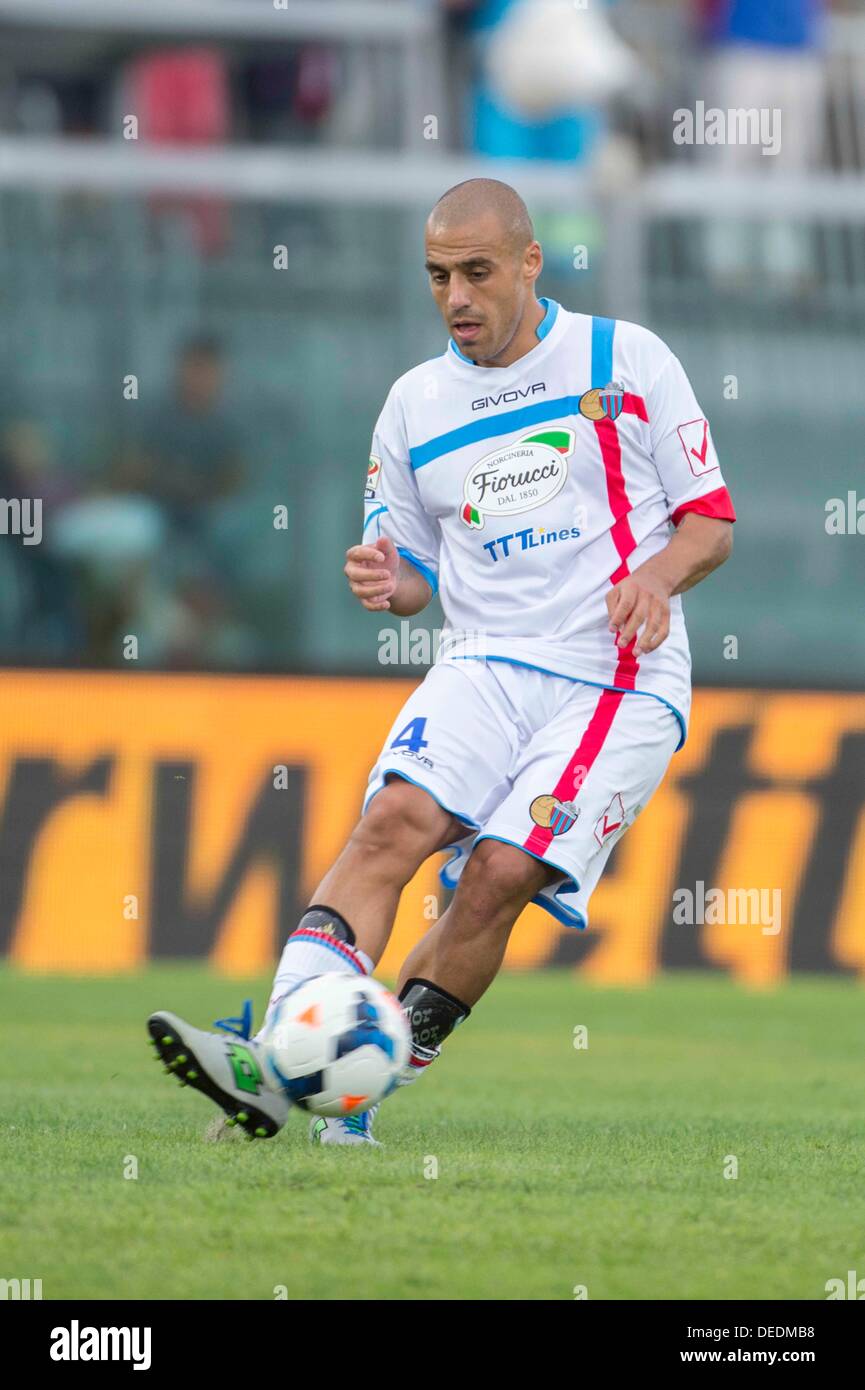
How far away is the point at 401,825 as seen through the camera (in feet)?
19.8

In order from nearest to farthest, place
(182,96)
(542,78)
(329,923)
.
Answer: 1. (329,923)
2. (542,78)
3. (182,96)

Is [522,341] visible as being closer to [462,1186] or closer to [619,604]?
[619,604]

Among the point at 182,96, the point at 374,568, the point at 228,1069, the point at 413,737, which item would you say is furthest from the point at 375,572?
the point at 182,96

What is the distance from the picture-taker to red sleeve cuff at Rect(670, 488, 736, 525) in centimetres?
627

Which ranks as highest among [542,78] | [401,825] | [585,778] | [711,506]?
[542,78]

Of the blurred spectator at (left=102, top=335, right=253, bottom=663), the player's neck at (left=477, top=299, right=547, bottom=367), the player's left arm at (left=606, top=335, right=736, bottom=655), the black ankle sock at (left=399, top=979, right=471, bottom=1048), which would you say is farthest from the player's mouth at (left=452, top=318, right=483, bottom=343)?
the blurred spectator at (left=102, top=335, right=253, bottom=663)

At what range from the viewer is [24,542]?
12.7m

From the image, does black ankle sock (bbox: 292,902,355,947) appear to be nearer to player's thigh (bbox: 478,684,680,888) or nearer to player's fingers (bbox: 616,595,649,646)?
player's thigh (bbox: 478,684,680,888)

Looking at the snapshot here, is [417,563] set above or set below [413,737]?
above

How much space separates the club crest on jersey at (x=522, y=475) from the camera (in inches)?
249

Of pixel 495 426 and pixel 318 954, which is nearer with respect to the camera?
pixel 318 954

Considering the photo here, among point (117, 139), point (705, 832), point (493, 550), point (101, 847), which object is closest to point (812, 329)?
point (705, 832)

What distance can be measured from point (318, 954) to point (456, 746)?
73 centimetres
